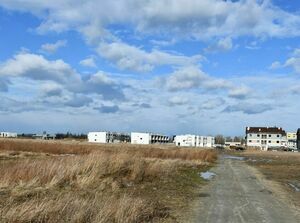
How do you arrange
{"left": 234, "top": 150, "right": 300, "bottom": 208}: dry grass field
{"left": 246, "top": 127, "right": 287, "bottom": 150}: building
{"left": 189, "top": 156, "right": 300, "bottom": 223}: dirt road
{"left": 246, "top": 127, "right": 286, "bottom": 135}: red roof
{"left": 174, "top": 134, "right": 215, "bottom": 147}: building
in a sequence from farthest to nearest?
{"left": 174, "top": 134, "right": 215, "bottom": 147}: building
{"left": 246, "top": 127, "right": 286, "bottom": 135}: red roof
{"left": 246, "top": 127, "right": 287, "bottom": 150}: building
{"left": 234, "top": 150, "right": 300, "bottom": 208}: dry grass field
{"left": 189, "top": 156, "right": 300, "bottom": 223}: dirt road

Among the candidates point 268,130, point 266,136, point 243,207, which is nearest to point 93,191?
point 243,207

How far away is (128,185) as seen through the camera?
19.2 m

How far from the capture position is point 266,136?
18862cm

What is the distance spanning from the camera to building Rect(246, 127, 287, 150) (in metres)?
189

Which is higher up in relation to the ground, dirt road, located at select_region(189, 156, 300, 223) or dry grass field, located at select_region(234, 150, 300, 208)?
dry grass field, located at select_region(234, 150, 300, 208)

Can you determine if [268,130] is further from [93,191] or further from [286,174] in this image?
[93,191]

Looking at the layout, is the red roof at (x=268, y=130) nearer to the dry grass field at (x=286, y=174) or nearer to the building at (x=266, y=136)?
the building at (x=266, y=136)

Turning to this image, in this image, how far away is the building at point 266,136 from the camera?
189 metres

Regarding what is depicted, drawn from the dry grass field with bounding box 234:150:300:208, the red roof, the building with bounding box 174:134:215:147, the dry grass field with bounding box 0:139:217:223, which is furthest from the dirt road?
the red roof

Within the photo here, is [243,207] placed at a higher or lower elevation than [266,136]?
lower

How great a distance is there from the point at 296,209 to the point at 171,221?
15.6 feet

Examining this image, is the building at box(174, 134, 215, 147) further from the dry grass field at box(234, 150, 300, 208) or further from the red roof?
the dry grass field at box(234, 150, 300, 208)

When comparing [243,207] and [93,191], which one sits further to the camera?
[93,191]

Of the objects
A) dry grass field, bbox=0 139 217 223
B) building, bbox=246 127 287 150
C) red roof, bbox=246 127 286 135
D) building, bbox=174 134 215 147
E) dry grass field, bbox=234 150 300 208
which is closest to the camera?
dry grass field, bbox=0 139 217 223
